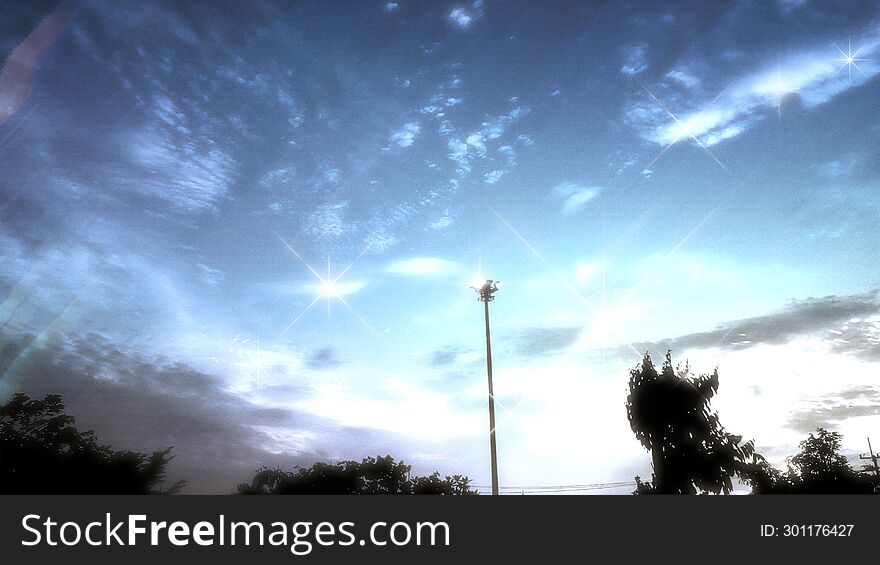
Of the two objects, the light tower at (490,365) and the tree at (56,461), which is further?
the tree at (56,461)

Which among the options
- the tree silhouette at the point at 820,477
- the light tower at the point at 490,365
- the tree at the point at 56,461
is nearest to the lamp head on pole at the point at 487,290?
the light tower at the point at 490,365

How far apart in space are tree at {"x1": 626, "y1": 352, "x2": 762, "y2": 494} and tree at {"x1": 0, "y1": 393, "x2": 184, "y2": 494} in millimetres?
37358

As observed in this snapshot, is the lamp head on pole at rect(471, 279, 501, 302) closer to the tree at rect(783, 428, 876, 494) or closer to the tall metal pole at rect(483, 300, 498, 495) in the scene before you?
the tall metal pole at rect(483, 300, 498, 495)

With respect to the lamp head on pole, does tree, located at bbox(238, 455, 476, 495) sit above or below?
below

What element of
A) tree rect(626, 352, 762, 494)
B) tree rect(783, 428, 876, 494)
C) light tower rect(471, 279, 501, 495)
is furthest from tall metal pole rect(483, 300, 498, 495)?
tree rect(783, 428, 876, 494)

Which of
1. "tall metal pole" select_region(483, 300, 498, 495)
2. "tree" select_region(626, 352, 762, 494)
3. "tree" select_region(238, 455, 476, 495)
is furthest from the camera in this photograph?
"tree" select_region(238, 455, 476, 495)

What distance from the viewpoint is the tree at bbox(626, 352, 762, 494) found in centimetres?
2736

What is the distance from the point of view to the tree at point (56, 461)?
3684 centimetres

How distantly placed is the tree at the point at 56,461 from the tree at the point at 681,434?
37358 millimetres

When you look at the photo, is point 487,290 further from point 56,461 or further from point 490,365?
point 56,461

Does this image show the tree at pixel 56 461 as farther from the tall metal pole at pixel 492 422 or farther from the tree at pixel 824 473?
the tree at pixel 824 473
